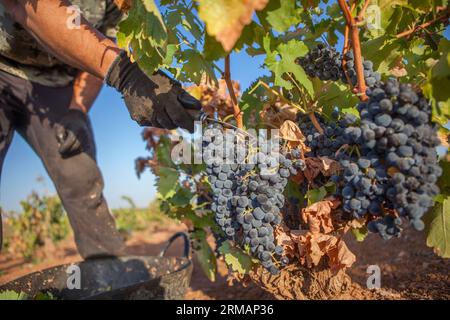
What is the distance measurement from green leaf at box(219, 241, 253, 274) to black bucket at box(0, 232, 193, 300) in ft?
2.77

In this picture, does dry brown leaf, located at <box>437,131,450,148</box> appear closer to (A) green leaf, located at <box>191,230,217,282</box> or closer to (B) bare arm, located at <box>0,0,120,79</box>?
(B) bare arm, located at <box>0,0,120,79</box>

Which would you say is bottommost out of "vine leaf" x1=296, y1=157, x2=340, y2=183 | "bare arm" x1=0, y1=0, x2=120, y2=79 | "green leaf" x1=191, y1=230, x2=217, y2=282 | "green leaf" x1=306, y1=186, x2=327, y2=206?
"green leaf" x1=191, y1=230, x2=217, y2=282

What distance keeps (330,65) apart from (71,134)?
2.47m

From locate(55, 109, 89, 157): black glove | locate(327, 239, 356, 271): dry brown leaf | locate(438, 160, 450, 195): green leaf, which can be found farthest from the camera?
locate(55, 109, 89, 157): black glove

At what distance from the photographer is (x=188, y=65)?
1.61m

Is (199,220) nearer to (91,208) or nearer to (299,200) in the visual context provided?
(299,200)

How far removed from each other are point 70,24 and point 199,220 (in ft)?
5.13

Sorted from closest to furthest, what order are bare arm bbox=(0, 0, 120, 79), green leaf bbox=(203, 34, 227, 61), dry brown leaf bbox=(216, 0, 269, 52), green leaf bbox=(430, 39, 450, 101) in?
dry brown leaf bbox=(216, 0, 269, 52) → green leaf bbox=(430, 39, 450, 101) → green leaf bbox=(203, 34, 227, 61) → bare arm bbox=(0, 0, 120, 79)

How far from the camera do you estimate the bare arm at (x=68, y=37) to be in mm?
1913

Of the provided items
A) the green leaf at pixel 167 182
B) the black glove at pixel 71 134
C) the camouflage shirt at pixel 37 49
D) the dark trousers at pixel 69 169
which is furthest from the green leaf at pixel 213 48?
the dark trousers at pixel 69 169

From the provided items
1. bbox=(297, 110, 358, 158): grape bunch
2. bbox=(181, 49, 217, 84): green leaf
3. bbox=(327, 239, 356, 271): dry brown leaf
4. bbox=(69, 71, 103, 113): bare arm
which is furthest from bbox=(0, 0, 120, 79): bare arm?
bbox=(69, 71, 103, 113): bare arm

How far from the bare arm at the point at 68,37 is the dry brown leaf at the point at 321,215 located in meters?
1.32

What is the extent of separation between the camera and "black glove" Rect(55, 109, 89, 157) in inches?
124

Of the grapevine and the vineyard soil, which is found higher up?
the grapevine
